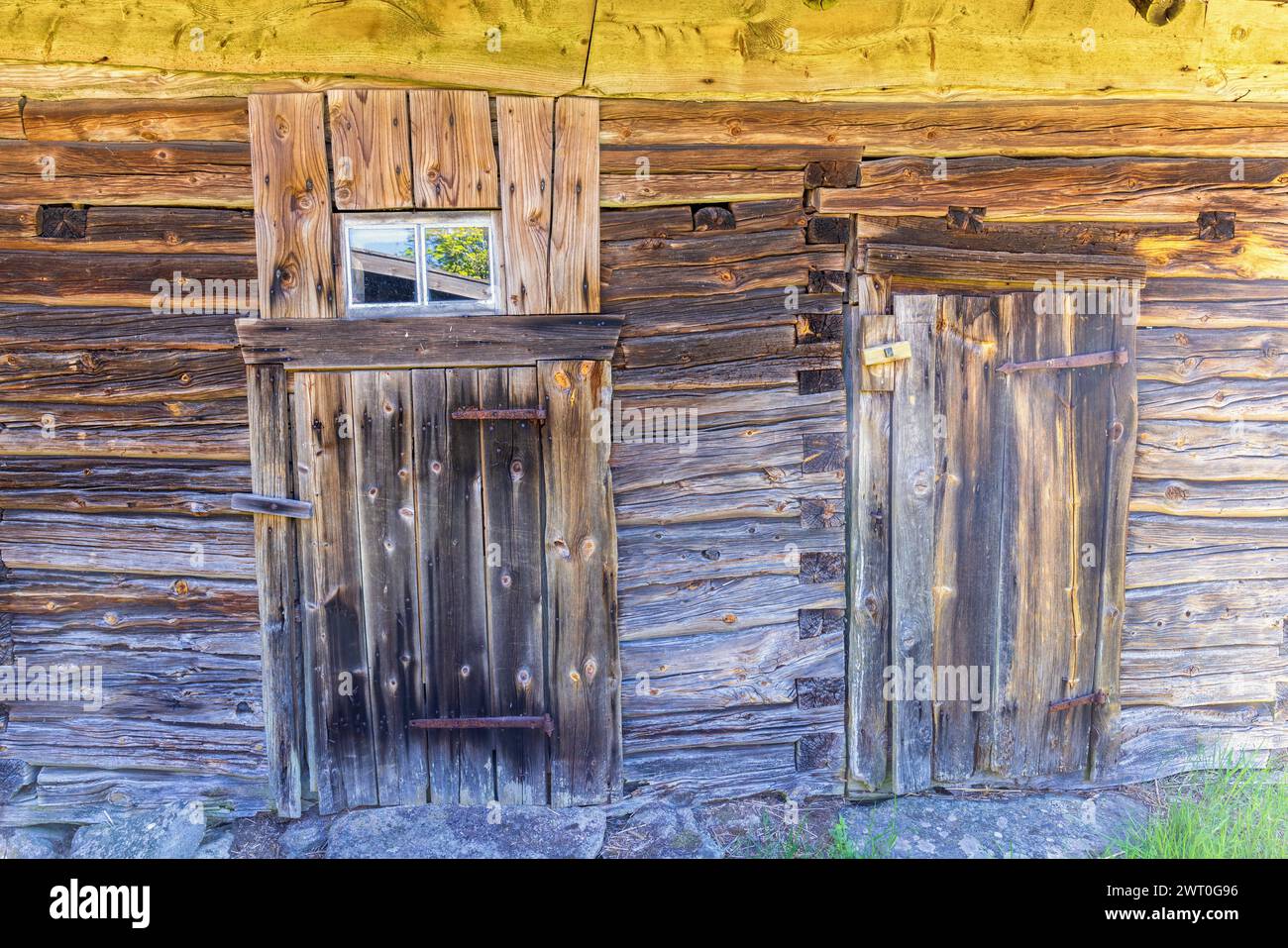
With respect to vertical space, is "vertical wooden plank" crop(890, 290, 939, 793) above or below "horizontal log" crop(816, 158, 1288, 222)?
below

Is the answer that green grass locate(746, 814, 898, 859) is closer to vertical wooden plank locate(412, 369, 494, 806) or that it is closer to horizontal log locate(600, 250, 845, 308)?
vertical wooden plank locate(412, 369, 494, 806)

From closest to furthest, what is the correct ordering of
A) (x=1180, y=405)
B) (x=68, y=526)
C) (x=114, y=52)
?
(x=114, y=52) → (x=68, y=526) → (x=1180, y=405)

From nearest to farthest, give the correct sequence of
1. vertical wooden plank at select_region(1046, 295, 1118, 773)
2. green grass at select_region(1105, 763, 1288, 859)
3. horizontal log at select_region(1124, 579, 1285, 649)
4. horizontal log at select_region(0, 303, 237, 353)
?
green grass at select_region(1105, 763, 1288, 859)
horizontal log at select_region(0, 303, 237, 353)
vertical wooden plank at select_region(1046, 295, 1118, 773)
horizontal log at select_region(1124, 579, 1285, 649)

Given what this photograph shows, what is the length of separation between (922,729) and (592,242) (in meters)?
2.63

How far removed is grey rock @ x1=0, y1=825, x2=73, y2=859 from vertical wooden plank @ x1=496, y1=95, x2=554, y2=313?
9.93 feet

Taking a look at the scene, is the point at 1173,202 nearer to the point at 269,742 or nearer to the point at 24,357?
the point at 269,742

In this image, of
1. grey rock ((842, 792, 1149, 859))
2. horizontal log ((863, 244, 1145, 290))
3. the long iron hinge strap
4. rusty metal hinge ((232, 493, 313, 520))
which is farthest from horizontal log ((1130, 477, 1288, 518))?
rusty metal hinge ((232, 493, 313, 520))

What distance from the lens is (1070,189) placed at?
12.2ft

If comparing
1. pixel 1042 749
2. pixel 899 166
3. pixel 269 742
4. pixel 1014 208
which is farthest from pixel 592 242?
pixel 1042 749

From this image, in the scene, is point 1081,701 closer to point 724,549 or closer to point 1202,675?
point 1202,675

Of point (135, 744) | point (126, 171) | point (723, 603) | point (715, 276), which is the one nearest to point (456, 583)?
point (723, 603)

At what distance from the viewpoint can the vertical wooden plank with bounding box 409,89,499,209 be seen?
346cm

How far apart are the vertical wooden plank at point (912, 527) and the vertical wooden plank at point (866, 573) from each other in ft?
0.14

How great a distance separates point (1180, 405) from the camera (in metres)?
3.88
